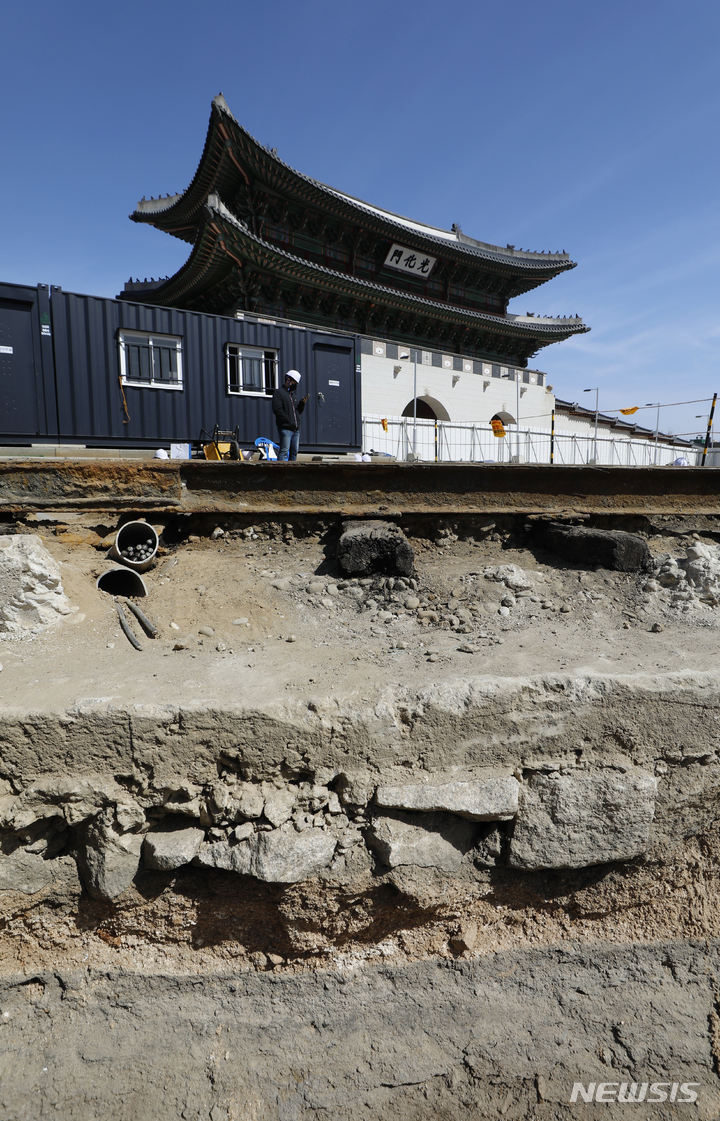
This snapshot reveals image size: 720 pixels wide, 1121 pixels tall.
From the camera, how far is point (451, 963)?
109 inches

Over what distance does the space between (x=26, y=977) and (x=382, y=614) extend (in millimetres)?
2660

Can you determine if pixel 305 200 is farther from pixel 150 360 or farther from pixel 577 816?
pixel 577 816

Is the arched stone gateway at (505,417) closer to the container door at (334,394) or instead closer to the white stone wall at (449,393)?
the white stone wall at (449,393)

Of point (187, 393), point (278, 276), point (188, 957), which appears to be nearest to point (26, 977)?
point (188, 957)

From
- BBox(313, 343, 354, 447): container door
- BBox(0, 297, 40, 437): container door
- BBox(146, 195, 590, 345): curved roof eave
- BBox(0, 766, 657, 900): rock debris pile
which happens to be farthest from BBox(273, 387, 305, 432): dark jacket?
BBox(146, 195, 590, 345): curved roof eave

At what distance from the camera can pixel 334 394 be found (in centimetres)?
1054

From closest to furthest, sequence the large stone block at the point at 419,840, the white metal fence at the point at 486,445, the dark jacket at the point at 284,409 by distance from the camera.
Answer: the large stone block at the point at 419,840 → the dark jacket at the point at 284,409 → the white metal fence at the point at 486,445

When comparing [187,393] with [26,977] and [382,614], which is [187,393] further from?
[26,977]

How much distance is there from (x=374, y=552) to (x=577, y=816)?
2.07 metres

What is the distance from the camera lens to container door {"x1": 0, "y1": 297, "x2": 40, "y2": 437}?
750 cm

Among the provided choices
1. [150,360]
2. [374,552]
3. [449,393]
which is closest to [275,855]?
[374,552]

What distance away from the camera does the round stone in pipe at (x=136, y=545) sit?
12.2 ft

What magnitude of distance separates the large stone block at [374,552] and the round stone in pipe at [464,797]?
5.40ft

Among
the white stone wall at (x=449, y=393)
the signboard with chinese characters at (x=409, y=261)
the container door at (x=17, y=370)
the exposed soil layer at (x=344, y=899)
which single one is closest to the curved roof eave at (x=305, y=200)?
the signboard with chinese characters at (x=409, y=261)
